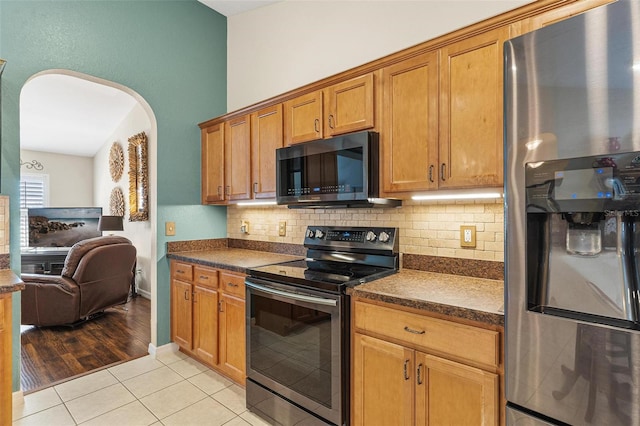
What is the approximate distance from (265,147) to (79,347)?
2584mm

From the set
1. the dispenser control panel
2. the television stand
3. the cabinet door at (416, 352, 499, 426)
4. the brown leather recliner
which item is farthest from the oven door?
the television stand

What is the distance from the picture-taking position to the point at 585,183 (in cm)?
99

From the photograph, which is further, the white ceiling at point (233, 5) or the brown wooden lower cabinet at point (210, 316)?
the white ceiling at point (233, 5)

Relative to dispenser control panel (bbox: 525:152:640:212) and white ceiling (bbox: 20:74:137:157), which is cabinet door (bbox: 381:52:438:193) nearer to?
dispenser control panel (bbox: 525:152:640:212)

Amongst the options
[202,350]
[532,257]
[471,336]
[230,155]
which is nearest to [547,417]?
[471,336]

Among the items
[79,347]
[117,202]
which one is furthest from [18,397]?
[117,202]

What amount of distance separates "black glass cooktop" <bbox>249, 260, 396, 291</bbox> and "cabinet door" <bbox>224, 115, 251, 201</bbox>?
0.87 m

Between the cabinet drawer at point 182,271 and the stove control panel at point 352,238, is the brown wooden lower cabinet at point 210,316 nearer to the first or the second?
the cabinet drawer at point 182,271

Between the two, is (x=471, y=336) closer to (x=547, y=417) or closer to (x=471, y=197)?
(x=547, y=417)

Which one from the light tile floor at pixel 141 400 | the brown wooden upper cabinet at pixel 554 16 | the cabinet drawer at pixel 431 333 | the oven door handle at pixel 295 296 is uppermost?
the brown wooden upper cabinet at pixel 554 16

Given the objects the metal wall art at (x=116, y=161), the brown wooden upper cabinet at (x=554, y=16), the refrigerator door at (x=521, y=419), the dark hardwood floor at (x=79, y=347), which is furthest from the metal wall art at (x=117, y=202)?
the refrigerator door at (x=521, y=419)

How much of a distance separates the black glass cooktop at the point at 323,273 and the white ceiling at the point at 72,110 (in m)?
2.47

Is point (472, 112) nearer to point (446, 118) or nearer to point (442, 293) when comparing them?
point (446, 118)

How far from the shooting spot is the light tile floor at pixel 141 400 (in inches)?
82.0
